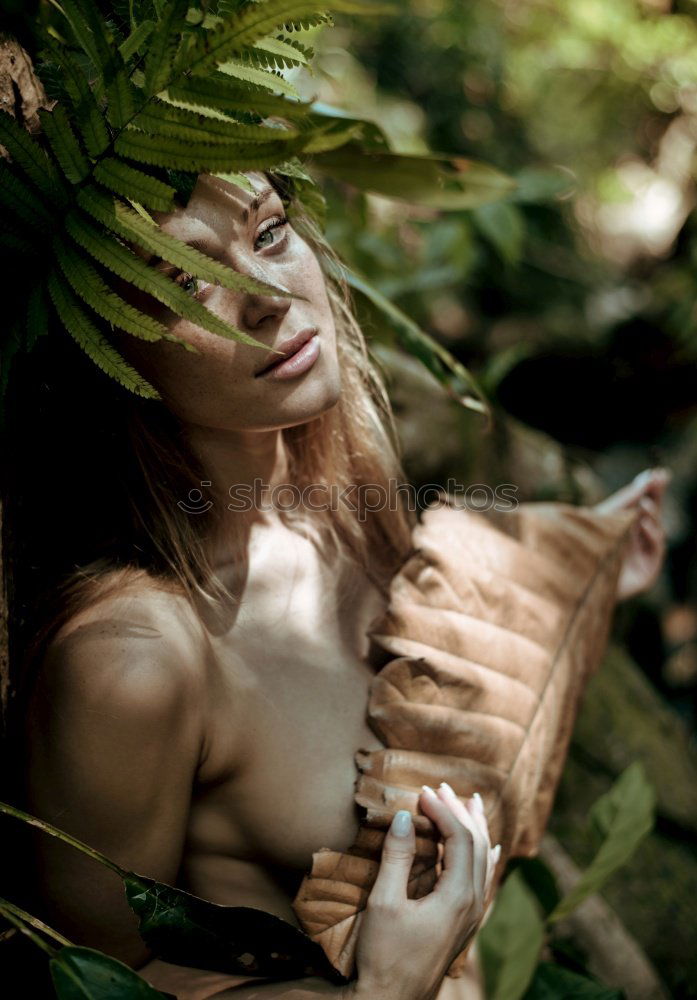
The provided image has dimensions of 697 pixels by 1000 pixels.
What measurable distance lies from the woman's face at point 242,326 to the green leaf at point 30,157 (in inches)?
4.1

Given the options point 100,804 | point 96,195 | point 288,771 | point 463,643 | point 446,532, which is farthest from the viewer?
point 446,532

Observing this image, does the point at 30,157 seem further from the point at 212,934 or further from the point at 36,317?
the point at 212,934

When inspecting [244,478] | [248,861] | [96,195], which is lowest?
[248,861]

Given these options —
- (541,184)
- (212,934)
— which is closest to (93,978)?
(212,934)

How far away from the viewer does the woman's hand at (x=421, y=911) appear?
0.94 metres

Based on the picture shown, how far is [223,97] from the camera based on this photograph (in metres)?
0.72

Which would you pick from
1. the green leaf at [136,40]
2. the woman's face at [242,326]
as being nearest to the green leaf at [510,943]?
the woman's face at [242,326]

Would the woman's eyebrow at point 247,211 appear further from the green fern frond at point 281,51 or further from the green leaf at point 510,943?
the green leaf at point 510,943

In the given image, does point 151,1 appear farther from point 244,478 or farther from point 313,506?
point 313,506

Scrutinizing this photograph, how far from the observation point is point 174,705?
918 mm

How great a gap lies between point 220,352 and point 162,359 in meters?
0.06

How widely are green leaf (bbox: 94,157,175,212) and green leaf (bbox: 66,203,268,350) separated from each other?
5 centimetres

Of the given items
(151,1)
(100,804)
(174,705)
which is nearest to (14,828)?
(100,804)

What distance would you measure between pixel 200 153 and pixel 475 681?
2.33 ft
